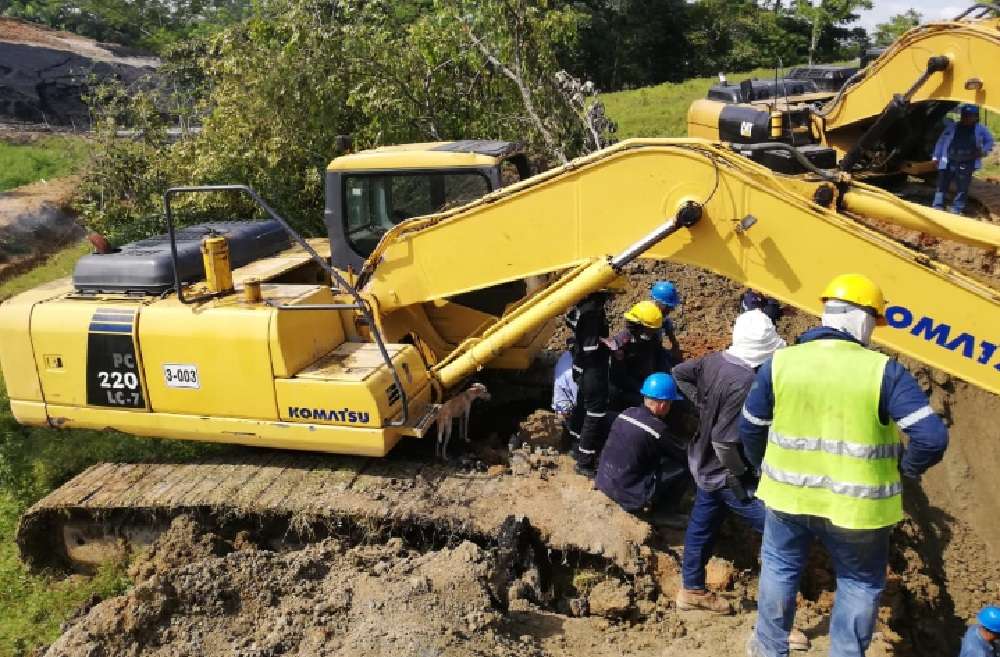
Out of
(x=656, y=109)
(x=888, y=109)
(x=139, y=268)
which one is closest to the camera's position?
(x=139, y=268)

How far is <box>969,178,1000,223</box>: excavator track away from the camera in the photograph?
946 centimetres

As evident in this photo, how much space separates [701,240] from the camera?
13.7 ft

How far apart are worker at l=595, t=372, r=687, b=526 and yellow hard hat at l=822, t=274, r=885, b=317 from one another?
159 cm

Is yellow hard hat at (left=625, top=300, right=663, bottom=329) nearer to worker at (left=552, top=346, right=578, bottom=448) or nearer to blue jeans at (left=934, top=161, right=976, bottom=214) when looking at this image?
worker at (left=552, top=346, right=578, bottom=448)

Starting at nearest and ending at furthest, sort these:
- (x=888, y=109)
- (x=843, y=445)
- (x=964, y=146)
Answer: (x=843, y=445) < (x=888, y=109) < (x=964, y=146)

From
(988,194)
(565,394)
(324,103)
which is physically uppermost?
(324,103)

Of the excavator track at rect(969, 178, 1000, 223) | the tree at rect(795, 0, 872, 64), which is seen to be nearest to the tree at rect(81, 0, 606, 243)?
the excavator track at rect(969, 178, 1000, 223)

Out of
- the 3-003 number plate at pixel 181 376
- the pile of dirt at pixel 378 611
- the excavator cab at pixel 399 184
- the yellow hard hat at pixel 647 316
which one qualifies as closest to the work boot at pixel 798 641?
the pile of dirt at pixel 378 611

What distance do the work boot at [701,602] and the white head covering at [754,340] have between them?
1.31 m

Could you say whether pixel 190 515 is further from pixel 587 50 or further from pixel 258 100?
pixel 587 50

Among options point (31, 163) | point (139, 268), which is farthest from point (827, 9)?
point (139, 268)

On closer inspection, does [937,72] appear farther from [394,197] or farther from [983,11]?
[394,197]

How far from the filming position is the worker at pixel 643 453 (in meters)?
4.75

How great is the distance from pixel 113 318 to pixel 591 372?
3102 mm
